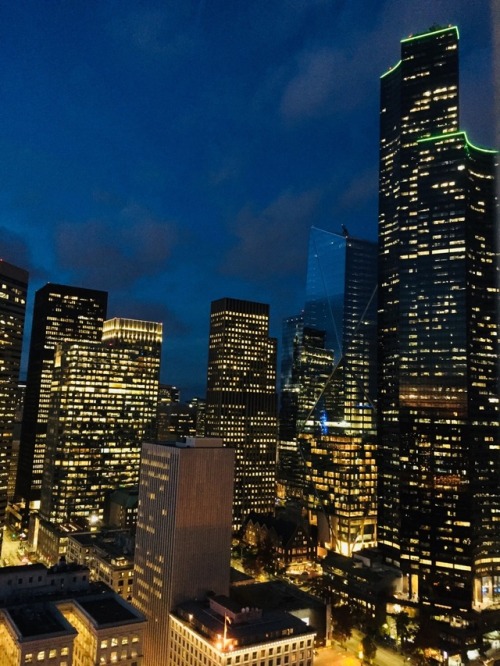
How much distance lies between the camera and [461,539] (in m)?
127

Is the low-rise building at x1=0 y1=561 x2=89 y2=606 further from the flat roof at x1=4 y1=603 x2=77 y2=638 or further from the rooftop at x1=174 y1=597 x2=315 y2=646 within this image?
the rooftop at x1=174 y1=597 x2=315 y2=646

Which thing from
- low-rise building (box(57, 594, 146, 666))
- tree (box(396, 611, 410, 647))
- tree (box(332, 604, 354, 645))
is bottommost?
tree (box(396, 611, 410, 647))

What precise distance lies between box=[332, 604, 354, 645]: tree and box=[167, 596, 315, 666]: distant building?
68.3 feet

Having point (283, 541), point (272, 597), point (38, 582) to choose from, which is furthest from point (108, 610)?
point (283, 541)

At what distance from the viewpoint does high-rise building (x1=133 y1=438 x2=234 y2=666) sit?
284 feet

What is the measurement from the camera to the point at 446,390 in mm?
138250

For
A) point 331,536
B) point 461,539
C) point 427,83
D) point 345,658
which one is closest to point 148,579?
point 345,658

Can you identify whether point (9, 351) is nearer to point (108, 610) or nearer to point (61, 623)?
point (108, 610)

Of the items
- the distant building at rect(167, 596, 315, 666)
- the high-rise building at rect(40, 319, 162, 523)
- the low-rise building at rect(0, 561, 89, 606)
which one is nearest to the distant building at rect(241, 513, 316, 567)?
the high-rise building at rect(40, 319, 162, 523)

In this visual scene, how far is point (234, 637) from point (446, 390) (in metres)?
89.0

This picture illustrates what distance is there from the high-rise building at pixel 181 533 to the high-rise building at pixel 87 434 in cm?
9503

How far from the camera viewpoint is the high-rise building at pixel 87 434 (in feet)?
595

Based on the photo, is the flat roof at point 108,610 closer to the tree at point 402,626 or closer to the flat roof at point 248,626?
the flat roof at point 248,626

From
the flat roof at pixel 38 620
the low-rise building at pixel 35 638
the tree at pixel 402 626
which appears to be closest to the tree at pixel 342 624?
the tree at pixel 402 626
